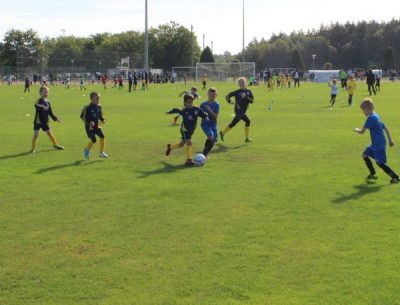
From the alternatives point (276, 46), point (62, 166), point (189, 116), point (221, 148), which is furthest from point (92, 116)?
point (276, 46)

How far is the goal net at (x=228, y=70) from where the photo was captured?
255 ft

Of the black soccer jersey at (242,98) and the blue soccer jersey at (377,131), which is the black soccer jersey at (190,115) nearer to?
the black soccer jersey at (242,98)

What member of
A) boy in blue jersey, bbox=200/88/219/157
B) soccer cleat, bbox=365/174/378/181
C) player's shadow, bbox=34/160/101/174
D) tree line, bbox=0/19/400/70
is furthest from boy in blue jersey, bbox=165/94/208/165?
tree line, bbox=0/19/400/70

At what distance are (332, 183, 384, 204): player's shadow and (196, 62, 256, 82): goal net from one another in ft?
222

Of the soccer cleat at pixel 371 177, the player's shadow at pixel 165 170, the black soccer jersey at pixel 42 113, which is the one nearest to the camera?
the soccer cleat at pixel 371 177

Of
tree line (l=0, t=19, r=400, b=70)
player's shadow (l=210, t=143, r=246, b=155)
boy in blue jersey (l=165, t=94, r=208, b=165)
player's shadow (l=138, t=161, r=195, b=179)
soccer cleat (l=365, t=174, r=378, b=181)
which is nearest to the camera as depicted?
soccer cleat (l=365, t=174, r=378, b=181)

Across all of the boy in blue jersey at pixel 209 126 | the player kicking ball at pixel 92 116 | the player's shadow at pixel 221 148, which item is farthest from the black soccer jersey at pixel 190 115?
the player kicking ball at pixel 92 116

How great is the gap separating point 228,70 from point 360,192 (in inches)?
2737

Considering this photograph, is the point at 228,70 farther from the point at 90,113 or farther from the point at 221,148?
the point at 90,113

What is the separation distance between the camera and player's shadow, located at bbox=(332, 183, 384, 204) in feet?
30.9

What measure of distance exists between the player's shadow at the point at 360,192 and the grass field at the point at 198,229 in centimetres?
3

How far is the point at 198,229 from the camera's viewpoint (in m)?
Answer: 7.79

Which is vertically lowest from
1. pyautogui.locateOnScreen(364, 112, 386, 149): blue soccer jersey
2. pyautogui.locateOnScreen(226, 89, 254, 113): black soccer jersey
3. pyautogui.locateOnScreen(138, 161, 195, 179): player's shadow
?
pyautogui.locateOnScreen(138, 161, 195, 179): player's shadow

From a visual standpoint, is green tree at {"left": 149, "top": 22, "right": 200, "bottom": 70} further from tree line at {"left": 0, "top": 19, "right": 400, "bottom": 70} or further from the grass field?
the grass field
